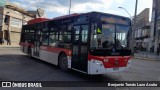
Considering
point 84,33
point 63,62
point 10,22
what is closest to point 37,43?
point 63,62

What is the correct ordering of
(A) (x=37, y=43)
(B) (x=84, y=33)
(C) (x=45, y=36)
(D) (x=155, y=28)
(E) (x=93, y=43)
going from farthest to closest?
1. (D) (x=155, y=28)
2. (A) (x=37, y=43)
3. (C) (x=45, y=36)
4. (B) (x=84, y=33)
5. (E) (x=93, y=43)

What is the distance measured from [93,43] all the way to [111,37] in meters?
0.94

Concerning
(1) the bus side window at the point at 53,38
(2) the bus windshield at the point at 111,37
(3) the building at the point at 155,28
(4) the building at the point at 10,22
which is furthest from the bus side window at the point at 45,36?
(3) the building at the point at 155,28

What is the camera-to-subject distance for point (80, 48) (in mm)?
11961

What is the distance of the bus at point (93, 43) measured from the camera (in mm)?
11102

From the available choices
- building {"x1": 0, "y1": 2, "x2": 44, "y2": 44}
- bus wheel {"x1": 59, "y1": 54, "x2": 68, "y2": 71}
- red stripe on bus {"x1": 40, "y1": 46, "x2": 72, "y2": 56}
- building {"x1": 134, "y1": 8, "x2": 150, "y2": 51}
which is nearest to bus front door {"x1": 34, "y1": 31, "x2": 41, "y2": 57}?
red stripe on bus {"x1": 40, "y1": 46, "x2": 72, "y2": 56}

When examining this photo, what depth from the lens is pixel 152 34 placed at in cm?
7419

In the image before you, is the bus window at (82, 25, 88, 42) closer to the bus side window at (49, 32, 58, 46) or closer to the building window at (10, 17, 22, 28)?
the bus side window at (49, 32, 58, 46)

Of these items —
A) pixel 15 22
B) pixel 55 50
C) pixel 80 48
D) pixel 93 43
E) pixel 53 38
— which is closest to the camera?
pixel 93 43

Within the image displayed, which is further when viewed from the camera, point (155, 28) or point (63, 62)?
point (155, 28)

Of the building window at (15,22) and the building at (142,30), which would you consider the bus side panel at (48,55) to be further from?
the building at (142,30)

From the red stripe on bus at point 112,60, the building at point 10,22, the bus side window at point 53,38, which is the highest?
the building at point 10,22

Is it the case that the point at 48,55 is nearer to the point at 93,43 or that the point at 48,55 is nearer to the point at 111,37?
the point at 93,43

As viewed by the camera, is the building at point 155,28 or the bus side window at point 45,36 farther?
the building at point 155,28
